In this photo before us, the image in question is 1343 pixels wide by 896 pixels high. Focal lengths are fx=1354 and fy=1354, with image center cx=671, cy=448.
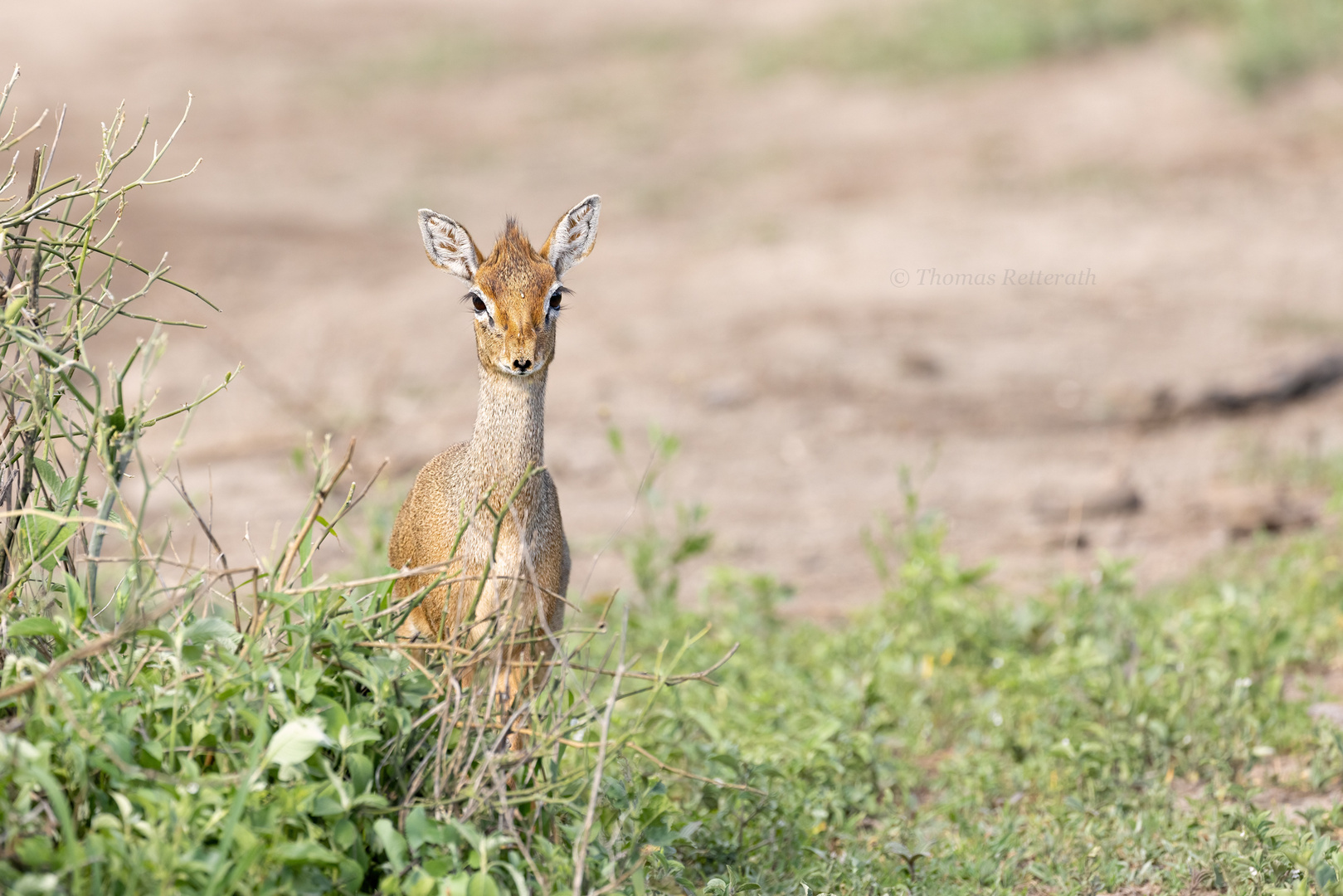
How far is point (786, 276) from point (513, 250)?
21.9 feet

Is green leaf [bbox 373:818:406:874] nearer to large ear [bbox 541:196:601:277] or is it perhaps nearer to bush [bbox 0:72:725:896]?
bush [bbox 0:72:725:896]

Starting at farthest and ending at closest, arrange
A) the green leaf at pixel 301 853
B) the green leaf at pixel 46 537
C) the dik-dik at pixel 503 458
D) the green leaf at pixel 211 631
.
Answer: the dik-dik at pixel 503 458 < the green leaf at pixel 46 537 < the green leaf at pixel 211 631 < the green leaf at pixel 301 853

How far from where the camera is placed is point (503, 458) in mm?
3209

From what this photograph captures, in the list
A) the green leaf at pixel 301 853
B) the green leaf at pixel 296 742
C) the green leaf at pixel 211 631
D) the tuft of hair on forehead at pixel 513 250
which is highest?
the tuft of hair on forehead at pixel 513 250

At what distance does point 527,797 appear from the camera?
245cm

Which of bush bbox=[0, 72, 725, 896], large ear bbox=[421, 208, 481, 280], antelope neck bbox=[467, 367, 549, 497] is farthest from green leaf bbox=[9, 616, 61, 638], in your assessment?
large ear bbox=[421, 208, 481, 280]

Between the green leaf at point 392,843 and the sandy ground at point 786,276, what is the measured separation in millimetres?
1973

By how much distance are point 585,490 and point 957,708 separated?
9.47 ft

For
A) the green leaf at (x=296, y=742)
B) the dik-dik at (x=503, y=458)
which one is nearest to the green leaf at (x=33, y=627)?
the green leaf at (x=296, y=742)

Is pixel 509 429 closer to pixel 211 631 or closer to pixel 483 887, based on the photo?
pixel 211 631

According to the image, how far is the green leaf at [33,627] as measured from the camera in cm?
237

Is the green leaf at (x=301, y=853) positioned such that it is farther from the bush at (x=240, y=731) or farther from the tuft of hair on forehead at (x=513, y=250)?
the tuft of hair on forehead at (x=513, y=250)

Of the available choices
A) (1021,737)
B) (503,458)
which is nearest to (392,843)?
(503,458)

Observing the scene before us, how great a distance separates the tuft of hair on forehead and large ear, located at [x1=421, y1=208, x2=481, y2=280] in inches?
2.4
